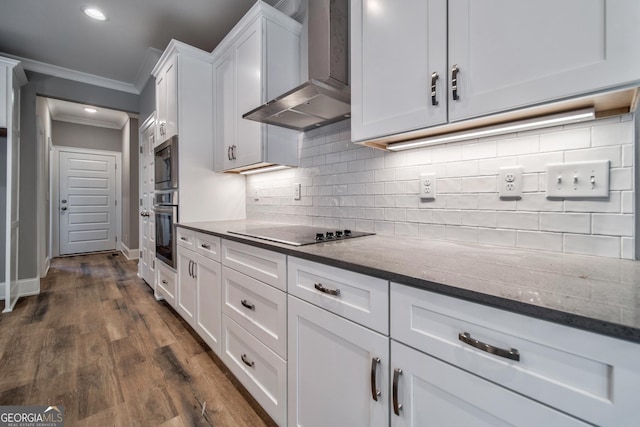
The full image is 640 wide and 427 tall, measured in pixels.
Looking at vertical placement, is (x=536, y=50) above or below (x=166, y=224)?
above

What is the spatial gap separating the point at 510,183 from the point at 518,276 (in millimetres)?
540

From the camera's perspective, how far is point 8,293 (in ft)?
8.64

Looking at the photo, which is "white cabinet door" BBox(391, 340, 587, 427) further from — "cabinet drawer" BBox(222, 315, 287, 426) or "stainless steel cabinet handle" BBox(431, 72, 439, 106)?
"stainless steel cabinet handle" BBox(431, 72, 439, 106)

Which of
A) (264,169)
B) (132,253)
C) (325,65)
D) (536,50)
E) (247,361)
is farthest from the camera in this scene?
(132,253)

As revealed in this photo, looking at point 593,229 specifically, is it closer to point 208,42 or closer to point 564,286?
Result: point 564,286

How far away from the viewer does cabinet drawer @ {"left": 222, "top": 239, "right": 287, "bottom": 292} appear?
46.3 inches

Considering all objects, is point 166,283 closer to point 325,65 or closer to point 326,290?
point 326,290

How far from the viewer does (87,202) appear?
5512mm

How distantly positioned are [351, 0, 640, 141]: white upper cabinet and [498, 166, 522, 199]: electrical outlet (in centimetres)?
31

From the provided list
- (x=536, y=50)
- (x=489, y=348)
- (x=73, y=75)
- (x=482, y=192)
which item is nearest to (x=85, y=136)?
(x=73, y=75)

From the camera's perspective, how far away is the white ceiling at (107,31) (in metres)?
2.34

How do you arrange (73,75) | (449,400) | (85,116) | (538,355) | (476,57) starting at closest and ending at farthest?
(538,355), (449,400), (476,57), (73,75), (85,116)

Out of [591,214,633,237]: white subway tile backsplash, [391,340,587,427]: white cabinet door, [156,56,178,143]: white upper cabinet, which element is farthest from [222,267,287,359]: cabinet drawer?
[156,56,178,143]: white upper cabinet

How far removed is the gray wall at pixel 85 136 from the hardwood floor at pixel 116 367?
372 cm
